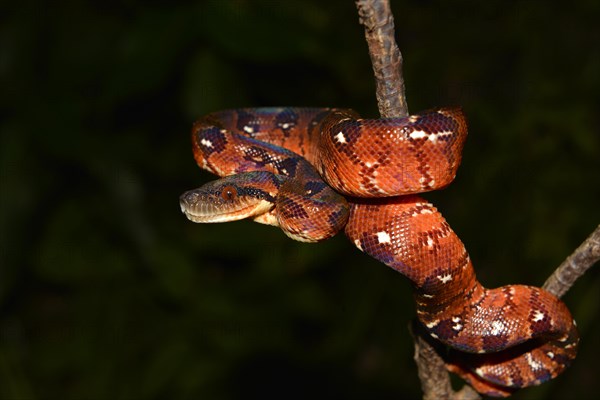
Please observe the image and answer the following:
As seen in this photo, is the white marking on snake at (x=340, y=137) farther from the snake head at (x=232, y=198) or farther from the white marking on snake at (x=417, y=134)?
the snake head at (x=232, y=198)

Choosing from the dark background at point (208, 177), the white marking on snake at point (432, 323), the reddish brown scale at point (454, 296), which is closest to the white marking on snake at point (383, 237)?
the reddish brown scale at point (454, 296)

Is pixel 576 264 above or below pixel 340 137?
below

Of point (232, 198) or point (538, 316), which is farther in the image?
point (232, 198)

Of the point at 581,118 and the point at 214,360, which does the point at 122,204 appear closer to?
the point at 214,360

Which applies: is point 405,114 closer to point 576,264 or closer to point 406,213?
point 406,213

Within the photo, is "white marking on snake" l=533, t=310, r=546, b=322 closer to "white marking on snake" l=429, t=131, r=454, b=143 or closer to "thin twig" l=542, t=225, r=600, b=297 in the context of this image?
"thin twig" l=542, t=225, r=600, b=297

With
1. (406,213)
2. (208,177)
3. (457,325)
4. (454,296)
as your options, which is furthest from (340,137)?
(208,177)

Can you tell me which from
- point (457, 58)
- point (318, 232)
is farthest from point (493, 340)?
point (457, 58)

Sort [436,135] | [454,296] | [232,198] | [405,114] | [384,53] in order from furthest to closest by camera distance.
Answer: [232,198]
[454,296]
[436,135]
[405,114]
[384,53]

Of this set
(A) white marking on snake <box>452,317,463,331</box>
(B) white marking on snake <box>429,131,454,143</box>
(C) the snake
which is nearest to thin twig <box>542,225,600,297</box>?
(C) the snake
